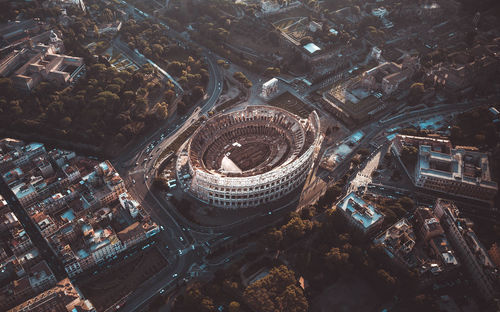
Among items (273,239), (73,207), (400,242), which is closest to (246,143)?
(273,239)

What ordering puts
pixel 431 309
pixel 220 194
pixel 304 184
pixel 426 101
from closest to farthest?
pixel 431 309
pixel 220 194
pixel 304 184
pixel 426 101

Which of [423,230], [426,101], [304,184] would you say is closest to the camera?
[423,230]

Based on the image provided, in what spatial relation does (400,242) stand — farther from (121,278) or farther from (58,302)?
(58,302)

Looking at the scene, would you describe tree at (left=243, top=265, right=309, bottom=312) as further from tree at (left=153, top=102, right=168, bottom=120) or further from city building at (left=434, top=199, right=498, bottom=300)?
tree at (left=153, top=102, right=168, bottom=120)

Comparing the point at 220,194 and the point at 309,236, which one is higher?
the point at 220,194

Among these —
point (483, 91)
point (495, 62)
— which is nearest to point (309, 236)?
point (483, 91)

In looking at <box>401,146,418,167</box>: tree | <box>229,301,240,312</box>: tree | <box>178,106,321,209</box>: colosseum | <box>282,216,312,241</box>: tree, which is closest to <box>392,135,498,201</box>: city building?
<box>401,146,418,167</box>: tree

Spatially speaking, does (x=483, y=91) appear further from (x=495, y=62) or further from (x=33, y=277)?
(x=33, y=277)
